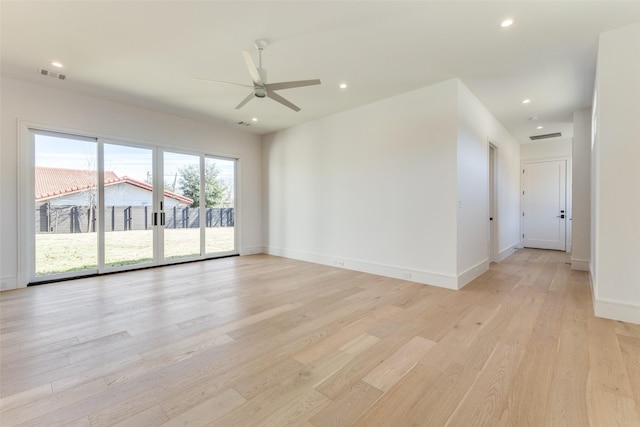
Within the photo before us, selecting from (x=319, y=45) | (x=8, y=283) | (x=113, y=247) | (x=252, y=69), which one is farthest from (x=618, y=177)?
(x=8, y=283)

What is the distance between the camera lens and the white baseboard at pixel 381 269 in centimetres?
396

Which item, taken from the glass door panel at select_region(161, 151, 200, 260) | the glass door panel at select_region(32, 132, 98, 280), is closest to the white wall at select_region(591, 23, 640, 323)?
the glass door panel at select_region(161, 151, 200, 260)

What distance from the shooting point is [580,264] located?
5000 millimetres

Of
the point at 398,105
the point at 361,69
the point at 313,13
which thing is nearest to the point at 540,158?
the point at 398,105

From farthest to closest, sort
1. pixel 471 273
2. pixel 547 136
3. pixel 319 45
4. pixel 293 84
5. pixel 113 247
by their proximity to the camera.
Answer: pixel 547 136 → pixel 113 247 → pixel 471 273 → pixel 319 45 → pixel 293 84

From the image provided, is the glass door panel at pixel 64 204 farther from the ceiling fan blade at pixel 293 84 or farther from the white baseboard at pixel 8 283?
the ceiling fan blade at pixel 293 84

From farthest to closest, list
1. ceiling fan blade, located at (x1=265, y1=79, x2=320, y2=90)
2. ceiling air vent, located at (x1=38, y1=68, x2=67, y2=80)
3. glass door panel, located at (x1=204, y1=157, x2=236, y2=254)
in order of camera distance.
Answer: glass door panel, located at (x1=204, y1=157, x2=236, y2=254) < ceiling air vent, located at (x1=38, y1=68, x2=67, y2=80) < ceiling fan blade, located at (x1=265, y1=79, x2=320, y2=90)

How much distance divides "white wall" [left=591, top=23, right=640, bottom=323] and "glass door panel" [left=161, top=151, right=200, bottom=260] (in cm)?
650

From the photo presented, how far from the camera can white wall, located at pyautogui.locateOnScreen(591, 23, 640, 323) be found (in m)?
2.74

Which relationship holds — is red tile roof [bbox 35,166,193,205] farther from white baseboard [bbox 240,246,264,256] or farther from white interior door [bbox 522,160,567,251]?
white interior door [bbox 522,160,567,251]

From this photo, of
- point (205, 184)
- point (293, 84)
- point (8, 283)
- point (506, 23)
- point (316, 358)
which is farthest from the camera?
point (205, 184)

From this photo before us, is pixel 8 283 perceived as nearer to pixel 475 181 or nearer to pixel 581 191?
pixel 475 181

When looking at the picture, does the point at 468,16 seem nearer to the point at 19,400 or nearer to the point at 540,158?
the point at 19,400

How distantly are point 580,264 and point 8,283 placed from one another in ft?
30.4
